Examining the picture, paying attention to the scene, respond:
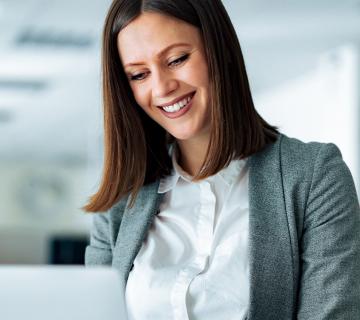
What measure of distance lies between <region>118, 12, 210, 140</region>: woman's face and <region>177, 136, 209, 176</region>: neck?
89mm

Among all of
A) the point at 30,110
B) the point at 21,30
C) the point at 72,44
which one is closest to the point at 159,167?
the point at 21,30

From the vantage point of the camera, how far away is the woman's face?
140cm

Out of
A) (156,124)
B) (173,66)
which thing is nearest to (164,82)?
(173,66)

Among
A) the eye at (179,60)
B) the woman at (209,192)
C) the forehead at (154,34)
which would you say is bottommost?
the woman at (209,192)

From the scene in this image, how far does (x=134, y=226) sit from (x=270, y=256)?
0.29 metres

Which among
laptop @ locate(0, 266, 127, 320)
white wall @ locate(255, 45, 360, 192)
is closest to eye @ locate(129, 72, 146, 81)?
laptop @ locate(0, 266, 127, 320)

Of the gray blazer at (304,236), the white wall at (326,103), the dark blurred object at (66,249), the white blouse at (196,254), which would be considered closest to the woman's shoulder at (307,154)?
the gray blazer at (304,236)

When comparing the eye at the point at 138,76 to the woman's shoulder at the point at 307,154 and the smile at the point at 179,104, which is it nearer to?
the smile at the point at 179,104

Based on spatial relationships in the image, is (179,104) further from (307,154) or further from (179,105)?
(307,154)

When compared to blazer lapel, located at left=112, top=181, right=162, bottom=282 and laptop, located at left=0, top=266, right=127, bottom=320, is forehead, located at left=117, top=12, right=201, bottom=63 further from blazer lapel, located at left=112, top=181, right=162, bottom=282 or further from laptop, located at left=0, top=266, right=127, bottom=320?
laptop, located at left=0, top=266, right=127, bottom=320

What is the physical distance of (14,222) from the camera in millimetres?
17000

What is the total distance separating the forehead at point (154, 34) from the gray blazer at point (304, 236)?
265mm

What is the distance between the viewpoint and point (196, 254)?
4.69 feet

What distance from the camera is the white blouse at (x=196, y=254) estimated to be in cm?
136
